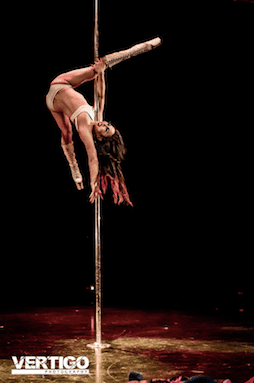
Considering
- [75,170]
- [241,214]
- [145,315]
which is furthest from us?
[241,214]

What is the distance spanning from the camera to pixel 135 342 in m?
4.04

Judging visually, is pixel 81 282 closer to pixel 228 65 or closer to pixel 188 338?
pixel 188 338

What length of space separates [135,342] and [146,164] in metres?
2.28

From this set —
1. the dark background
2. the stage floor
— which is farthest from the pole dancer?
the stage floor

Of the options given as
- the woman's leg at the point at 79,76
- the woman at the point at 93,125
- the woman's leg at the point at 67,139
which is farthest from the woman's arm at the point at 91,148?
the woman's leg at the point at 79,76

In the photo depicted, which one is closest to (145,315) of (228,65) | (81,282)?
(81,282)

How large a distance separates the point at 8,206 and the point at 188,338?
261 cm

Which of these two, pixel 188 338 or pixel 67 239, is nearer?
pixel 188 338

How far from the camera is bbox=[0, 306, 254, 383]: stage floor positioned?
10.4 ft

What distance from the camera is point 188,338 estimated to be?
4211mm

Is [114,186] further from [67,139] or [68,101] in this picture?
[68,101]

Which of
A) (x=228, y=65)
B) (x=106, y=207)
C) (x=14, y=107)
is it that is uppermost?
(x=228, y=65)

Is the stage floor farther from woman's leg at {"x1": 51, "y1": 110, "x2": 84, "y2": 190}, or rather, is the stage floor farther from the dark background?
woman's leg at {"x1": 51, "y1": 110, "x2": 84, "y2": 190}

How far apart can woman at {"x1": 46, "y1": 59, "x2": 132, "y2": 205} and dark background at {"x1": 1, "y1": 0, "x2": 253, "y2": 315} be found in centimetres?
110
